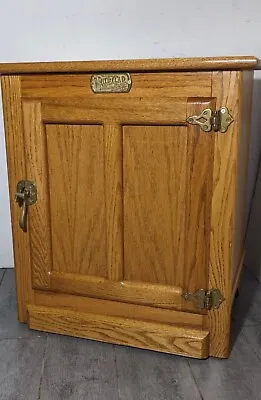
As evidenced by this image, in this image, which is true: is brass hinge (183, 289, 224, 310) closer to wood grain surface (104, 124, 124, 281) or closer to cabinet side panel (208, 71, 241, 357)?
cabinet side panel (208, 71, 241, 357)

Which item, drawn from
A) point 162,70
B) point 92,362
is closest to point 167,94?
point 162,70

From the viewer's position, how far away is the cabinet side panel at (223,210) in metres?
0.89

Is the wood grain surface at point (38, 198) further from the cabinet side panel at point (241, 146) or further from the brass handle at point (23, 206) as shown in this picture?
the cabinet side panel at point (241, 146)

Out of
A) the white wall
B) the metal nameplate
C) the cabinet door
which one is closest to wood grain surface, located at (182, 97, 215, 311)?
Answer: the cabinet door

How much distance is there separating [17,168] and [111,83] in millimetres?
317

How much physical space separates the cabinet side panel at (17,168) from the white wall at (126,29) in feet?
1.44

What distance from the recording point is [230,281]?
0.99m

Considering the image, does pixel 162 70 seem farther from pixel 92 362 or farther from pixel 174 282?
pixel 92 362

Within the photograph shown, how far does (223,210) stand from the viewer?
3.11ft

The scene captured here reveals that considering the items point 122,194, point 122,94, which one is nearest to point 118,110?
point 122,94

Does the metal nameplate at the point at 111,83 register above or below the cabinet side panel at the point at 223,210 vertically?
above

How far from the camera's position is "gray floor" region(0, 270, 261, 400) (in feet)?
2.97

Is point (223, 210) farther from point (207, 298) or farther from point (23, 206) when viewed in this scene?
point (23, 206)

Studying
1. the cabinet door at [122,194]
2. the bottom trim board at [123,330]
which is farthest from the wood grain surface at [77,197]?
the bottom trim board at [123,330]
